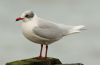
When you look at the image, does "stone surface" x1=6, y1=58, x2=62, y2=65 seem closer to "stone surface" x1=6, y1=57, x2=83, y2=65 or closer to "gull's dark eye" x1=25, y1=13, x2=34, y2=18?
"stone surface" x1=6, y1=57, x2=83, y2=65

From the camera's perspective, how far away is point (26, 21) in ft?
25.3

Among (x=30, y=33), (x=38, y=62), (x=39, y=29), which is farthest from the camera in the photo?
(x=39, y=29)

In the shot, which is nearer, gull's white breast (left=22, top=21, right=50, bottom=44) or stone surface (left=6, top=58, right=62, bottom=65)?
stone surface (left=6, top=58, right=62, bottom=65)

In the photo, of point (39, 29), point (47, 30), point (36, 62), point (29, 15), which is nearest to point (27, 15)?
point (29, 15)

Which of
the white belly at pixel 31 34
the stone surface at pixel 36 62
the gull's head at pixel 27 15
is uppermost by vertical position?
the gull's head at pixel 27 15

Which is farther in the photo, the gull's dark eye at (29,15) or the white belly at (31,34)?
the gull's dark eye at (29,15)

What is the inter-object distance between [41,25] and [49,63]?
99 cm

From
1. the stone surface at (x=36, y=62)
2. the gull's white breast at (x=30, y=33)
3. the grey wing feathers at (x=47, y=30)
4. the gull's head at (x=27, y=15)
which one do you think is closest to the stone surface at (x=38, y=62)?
the stone surface at (x=36, y=62)

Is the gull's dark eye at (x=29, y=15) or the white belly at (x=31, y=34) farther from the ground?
the gull's dark eye at (x=29, y=15)

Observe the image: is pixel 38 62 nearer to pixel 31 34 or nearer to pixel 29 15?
pixel 31 34

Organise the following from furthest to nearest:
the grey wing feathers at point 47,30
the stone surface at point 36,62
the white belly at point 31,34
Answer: the grey wing feathers at point 47,30
the white belly at point 31,34
the stone surface at point 36,62

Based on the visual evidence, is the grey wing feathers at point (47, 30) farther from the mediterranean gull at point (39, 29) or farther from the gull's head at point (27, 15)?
the gull's head at point (27, 15)

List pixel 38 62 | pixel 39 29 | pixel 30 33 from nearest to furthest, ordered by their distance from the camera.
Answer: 1. pixel 38 62
2. pixel 30 33
3. pixel 39 29

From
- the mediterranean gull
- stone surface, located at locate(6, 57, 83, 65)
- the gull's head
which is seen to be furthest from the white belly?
stone surface, located at locate(6, 57, 83, 65)
